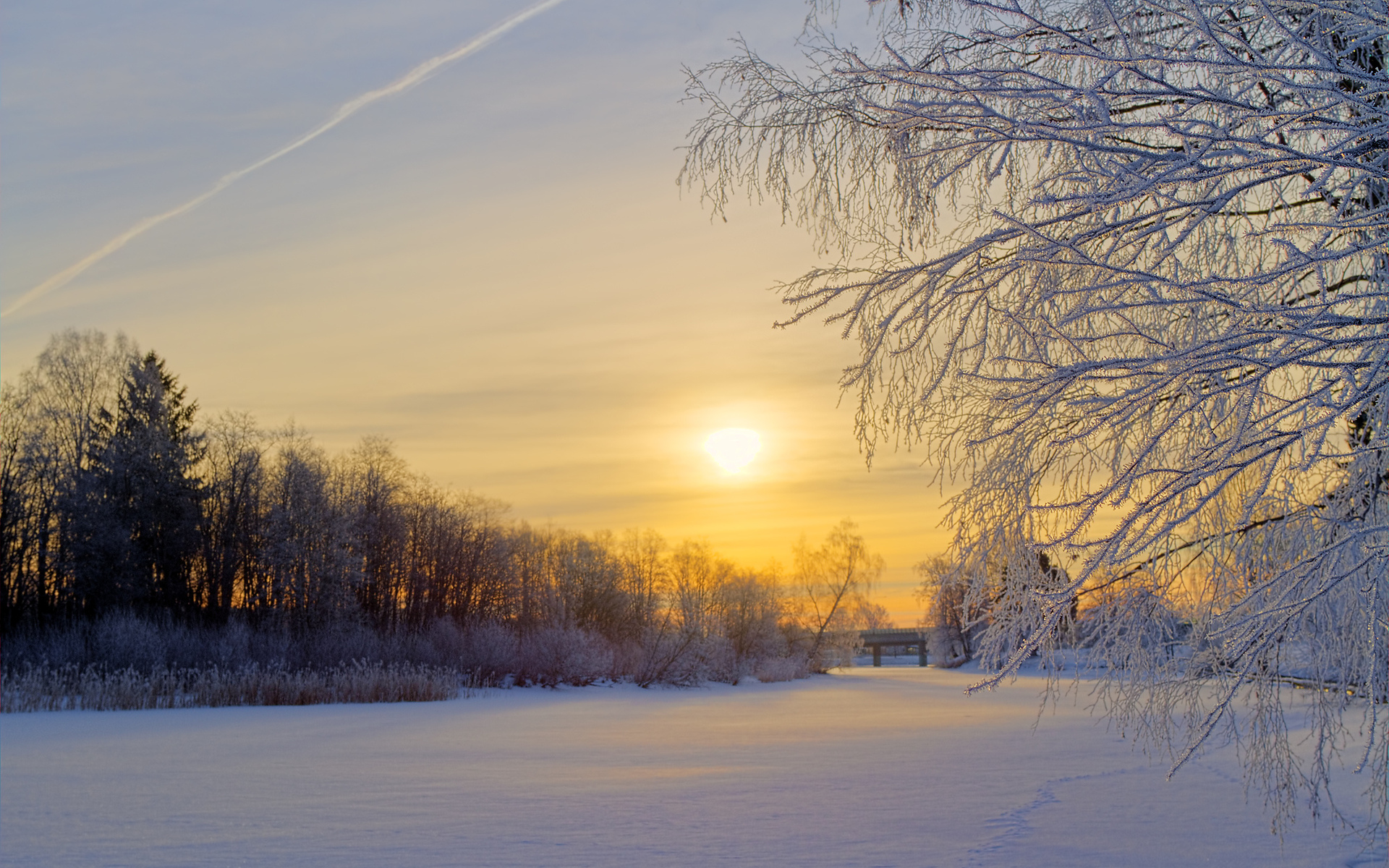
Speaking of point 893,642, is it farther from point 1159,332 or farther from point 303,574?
point 1159,332

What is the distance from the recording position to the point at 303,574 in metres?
34.9

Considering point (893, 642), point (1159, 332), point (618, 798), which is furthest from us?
point (893, 642)

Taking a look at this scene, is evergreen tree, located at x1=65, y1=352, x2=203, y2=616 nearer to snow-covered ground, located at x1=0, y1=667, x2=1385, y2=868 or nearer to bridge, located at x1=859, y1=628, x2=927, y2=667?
snow-covered ground, located at x1=0, y1=667, x2=1385, y2=868

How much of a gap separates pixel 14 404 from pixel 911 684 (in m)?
32.0

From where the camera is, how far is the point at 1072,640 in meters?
5.21

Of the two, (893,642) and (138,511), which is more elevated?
(138,511)

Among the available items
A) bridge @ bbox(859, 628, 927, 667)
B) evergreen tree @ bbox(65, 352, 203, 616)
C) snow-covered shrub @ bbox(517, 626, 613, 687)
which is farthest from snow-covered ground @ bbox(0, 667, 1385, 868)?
bridge @ bbox(859, 628, 927, 667)

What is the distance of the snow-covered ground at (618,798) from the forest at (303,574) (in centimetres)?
1158

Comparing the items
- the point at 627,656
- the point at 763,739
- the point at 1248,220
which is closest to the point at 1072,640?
the point at 1248,220

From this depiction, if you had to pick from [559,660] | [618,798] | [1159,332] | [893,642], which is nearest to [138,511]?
[559,660]

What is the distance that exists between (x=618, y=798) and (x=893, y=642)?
192 ft

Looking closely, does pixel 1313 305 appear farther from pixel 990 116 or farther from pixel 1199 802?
pixel 1199 802

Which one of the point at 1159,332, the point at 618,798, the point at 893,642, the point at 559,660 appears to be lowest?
the point at 893,642

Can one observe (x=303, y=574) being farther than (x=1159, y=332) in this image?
Yes
